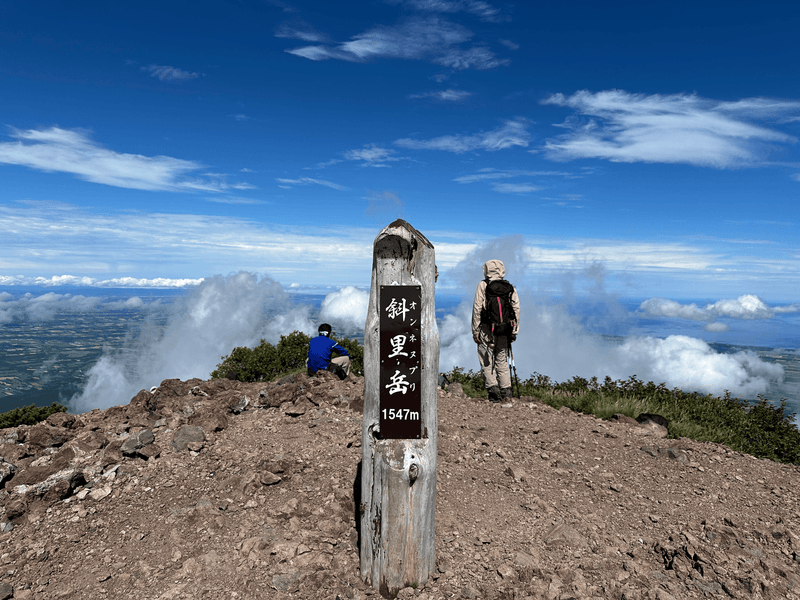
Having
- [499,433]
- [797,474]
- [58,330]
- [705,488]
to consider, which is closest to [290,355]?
[499,433]

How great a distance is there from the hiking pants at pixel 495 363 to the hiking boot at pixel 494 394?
0.07 meters

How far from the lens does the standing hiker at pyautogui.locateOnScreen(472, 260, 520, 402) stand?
8797 millimetres

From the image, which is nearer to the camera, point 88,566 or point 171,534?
point 88,566

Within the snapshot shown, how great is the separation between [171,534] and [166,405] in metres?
3.30

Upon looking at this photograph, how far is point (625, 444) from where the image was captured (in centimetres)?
732

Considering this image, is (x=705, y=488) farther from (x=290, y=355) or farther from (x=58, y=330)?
(x=58, y=330)

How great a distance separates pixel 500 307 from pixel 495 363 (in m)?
1.24

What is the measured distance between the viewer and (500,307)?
8781 millimetres

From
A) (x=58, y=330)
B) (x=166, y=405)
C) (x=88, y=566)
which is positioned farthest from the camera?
(x=58, y=330)

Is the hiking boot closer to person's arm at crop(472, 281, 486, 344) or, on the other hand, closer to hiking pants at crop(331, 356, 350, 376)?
person's arm at crop(472, 281, 486, 344)

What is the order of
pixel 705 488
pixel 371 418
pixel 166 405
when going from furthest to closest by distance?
pixel 166 405 → pixel 705 488 → pixel 371 418

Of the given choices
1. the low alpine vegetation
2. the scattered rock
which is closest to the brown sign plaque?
the scattered rock

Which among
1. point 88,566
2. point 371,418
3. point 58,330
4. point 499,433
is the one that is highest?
point 371,418

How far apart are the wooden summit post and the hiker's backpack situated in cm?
504
